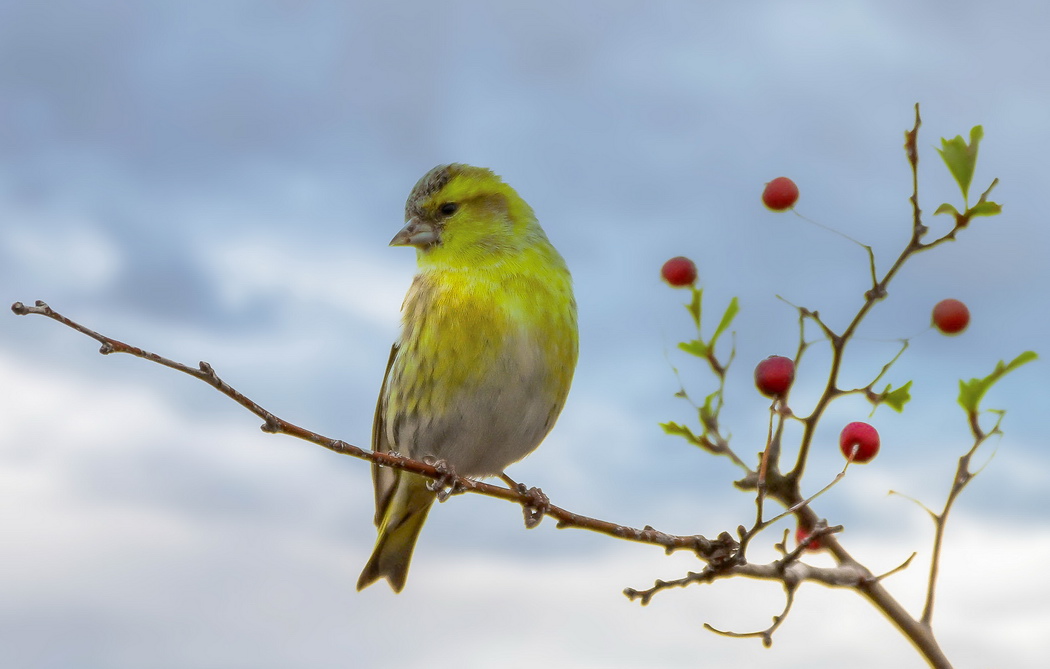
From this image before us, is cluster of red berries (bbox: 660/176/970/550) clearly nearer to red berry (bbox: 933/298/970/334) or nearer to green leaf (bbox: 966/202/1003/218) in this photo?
red berry (bbox: 933/298/970/334)

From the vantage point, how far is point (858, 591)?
262 cm

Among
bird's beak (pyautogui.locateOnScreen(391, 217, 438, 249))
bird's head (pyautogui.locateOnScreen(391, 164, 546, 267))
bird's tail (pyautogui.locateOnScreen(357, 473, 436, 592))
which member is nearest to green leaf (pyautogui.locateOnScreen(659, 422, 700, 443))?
bird's head (pyautogui.locateOnScreen(391, 164, 546, 267))

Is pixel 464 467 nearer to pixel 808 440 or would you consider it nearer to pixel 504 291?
pixel 504 291

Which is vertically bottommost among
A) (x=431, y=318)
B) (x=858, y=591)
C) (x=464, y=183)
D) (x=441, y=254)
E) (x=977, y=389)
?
(x=858, y=591)

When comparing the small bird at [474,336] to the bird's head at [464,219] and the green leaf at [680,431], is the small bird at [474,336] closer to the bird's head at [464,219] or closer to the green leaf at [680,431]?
the bird's head at [464,219]

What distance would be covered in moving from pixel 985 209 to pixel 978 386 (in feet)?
1.54

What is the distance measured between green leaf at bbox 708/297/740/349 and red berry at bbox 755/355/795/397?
27 cm

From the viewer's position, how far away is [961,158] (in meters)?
2.35

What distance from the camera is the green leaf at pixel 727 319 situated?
2734mm

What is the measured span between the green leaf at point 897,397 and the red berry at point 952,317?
0.85 ft

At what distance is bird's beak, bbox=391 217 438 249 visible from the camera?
4.18 metres

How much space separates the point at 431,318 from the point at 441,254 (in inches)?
18.1

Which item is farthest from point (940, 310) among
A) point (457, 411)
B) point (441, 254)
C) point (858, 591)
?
point (441, 254)

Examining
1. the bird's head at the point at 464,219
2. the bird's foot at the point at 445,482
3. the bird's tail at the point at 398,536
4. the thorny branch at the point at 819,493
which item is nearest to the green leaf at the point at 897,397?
the thorny branch at the point at 819,493
